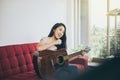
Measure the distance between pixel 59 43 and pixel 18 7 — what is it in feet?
2.96

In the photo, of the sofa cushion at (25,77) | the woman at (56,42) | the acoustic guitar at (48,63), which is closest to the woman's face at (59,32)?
the woman at (56,42)

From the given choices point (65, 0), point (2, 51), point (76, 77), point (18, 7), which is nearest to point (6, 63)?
point (2, 51)

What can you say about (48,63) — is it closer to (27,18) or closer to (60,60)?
(60,60)

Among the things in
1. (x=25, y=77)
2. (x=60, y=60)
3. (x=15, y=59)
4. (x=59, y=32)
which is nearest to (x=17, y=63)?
(x=15, y=59)

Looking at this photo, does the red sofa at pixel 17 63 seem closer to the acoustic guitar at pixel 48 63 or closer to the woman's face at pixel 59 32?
the acoustic guitar at pixel 48 63

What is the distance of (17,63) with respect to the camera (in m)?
2.90

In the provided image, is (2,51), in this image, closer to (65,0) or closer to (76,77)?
(65,0)

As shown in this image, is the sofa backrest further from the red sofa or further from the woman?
the woman

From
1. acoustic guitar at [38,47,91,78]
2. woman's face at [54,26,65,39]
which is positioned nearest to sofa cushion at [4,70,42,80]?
acoustic guitar at [38,47,91,78]

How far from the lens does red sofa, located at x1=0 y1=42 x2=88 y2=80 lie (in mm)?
2737

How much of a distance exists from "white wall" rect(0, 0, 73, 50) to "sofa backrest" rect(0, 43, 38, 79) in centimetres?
34

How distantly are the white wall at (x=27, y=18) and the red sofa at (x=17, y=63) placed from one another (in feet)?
1.13

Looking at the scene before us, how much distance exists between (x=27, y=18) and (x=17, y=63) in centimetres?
92

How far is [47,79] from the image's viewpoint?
2734 mm
